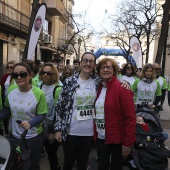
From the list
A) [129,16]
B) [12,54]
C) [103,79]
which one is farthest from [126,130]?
[129,16]

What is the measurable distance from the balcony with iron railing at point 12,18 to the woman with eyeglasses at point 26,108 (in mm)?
13547

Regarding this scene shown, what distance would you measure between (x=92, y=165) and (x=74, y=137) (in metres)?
1.65

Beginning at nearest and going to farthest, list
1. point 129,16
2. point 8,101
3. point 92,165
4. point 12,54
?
point 8,101 → point 92,165 → point 12,54 → point 129,16

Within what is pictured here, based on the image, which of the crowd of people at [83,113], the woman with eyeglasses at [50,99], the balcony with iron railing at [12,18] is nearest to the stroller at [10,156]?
the crowd of people at [83,113]

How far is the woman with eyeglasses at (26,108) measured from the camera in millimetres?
2730

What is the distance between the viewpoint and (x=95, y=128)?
2936 millimetres

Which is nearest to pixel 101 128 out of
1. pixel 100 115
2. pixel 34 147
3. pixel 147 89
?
pixel 100 115

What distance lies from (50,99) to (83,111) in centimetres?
82

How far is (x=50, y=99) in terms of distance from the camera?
3.59 m

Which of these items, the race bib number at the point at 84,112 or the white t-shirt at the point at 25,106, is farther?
the race bib number at the point at 84,112

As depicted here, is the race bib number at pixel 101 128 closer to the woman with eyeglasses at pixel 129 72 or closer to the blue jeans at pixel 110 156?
the blue jeans at pixel 110 156

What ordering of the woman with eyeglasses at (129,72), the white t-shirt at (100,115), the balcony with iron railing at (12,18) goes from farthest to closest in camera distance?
the balcony with iron railing at (12,18)
the woman with eyeglasses at (129,72)
the white t-shirt at (100,115)

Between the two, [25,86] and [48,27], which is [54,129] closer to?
[25,86]

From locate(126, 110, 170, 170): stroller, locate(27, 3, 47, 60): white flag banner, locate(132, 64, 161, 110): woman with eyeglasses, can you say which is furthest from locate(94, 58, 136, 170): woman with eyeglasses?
locate(27, 3, 47, 60): white flag banner
